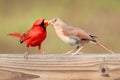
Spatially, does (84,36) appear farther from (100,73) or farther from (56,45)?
(56,45)

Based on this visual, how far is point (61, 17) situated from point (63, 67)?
8.96ft

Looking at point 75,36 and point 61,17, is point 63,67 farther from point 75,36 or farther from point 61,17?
point 61,17

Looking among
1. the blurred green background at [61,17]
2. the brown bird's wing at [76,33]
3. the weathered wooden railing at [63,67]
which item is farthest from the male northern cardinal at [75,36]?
the blurred green background at [61,17]

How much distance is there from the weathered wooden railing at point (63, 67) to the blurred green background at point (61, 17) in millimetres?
2170

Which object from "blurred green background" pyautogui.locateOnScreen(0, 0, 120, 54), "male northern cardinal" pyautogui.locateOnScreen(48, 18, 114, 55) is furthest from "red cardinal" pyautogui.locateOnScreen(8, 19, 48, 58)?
"blurred green background" pyautogui.locateOnScreen(0, 0, 120, 54)

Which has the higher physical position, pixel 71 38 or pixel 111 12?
pixel 111 12

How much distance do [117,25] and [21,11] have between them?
0.87 meters

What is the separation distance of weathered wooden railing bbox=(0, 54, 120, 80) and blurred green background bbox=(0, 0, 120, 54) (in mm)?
2170

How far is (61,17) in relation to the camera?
220 inches

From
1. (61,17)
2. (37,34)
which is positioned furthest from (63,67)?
(61,17)

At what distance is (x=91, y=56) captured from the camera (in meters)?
2.88

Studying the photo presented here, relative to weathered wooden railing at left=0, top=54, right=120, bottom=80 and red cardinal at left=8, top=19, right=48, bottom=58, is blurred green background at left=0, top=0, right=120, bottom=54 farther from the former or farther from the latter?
weathered wooden railing at left=0, top=54, right=120, bottom=80

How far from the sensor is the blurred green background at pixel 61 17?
521 cm

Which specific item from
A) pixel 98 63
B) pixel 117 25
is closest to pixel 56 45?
pixel 117 25
